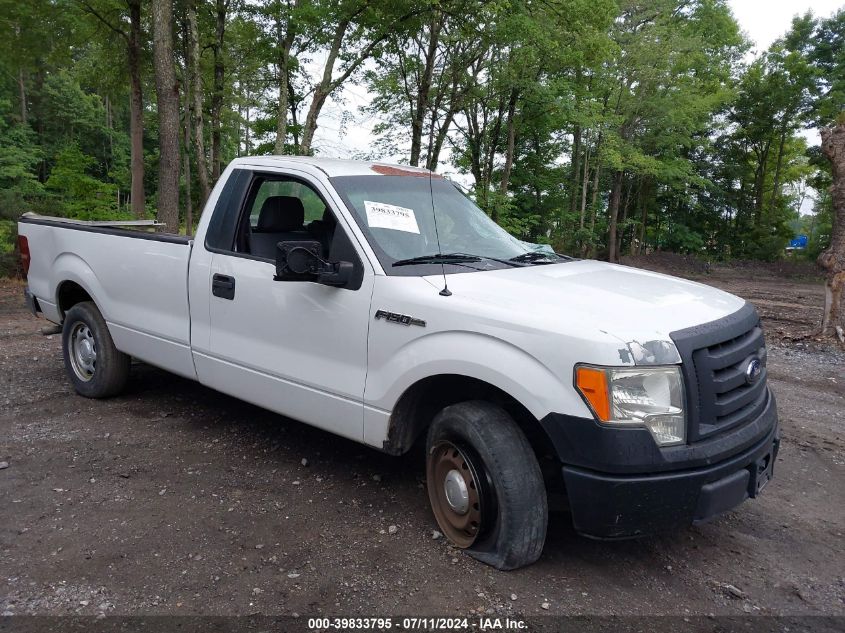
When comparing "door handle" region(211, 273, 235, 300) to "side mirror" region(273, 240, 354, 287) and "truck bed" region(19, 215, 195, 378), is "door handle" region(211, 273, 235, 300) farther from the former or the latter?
"side mirror" region(273, 240, 354, 287)

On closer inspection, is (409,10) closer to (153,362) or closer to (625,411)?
(153,362)

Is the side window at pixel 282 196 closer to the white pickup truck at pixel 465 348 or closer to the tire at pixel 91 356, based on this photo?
the white pickup truck at pixel 465 348

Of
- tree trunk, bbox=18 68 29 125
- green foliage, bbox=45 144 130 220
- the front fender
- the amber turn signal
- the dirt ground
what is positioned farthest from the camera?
tree trunk, bbox=18 68 29 125

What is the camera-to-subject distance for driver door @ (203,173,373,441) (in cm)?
362

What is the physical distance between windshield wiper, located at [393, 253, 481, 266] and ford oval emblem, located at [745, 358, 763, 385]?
4.99ft

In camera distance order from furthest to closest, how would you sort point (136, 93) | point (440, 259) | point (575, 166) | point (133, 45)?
point (575, 166), point (136, 93), point (133, 45), point (440, 259)

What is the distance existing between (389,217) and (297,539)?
1872 mm

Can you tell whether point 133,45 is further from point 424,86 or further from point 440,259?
point 440,259

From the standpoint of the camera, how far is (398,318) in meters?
3.35

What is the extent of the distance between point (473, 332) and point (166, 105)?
10352mm

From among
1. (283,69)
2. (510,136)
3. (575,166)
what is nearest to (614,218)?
(575,166)

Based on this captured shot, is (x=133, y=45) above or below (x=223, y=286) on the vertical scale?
above

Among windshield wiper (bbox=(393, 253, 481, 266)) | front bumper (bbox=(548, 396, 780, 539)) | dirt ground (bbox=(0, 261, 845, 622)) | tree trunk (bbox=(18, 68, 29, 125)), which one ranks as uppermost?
tree trunk (bbox=(18, 68, 29, 125))

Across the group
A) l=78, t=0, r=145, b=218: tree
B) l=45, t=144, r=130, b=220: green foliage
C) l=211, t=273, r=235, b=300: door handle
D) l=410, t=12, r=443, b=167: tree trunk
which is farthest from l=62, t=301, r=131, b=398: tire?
l=410, t=12, r=443, b=167: tree trunk
